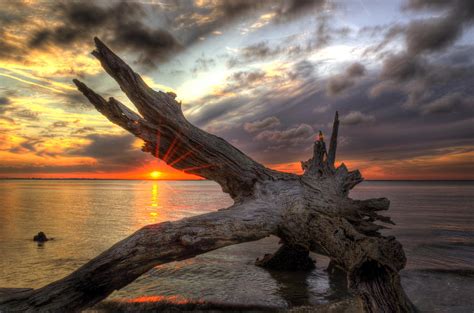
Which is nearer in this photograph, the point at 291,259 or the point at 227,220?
the point at 227,220

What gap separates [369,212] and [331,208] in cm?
112

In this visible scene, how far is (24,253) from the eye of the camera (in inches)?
442

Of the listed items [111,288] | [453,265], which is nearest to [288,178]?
[111,288]

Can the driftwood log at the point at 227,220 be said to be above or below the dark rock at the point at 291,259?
above

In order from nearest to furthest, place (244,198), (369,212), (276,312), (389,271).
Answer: (389,271) < (276,312) < (244,198) < (369,212)

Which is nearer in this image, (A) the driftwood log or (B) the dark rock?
(A) the driftwood log

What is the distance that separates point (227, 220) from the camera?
582 centimetres

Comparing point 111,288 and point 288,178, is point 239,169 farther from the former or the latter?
point 111,288

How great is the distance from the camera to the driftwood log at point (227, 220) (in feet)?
16.5

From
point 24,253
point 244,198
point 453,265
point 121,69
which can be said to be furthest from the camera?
point 24,253

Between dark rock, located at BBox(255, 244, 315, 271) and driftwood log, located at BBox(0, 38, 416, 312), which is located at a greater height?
driftwood log, located at BBox(0, 38, 416, 312)

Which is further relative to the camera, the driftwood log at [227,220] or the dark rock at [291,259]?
the dark rock at [291,259]

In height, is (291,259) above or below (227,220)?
below

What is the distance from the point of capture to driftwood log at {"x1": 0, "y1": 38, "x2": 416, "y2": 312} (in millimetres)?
5027
